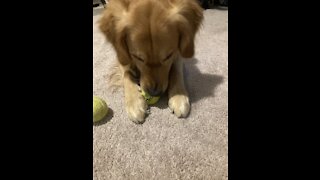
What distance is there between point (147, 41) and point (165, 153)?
0.63 metres

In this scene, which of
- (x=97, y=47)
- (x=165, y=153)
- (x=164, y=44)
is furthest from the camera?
(x=97, y=47)

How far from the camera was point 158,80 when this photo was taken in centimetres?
184

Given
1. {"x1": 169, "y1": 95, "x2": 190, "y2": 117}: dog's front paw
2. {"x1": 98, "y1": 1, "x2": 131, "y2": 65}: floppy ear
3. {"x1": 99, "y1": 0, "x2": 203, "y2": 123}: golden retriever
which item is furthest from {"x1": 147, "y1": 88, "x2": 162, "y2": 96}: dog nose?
{"x1": 98, "y1": 1, "x2": 131, "y2": 65}: floppy ear

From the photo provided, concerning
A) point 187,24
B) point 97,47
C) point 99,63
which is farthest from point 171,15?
point 97,47

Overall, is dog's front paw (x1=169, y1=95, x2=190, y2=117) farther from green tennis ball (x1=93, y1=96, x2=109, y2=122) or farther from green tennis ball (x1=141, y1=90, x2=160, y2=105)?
green tennis ball (x1=93, y1=96, x2=109, y2=122)

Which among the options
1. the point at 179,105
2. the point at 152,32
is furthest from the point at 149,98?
the point at 152,32

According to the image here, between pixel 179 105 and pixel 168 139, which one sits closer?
pixel 168 139

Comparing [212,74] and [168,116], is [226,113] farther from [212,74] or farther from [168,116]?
[212,74]

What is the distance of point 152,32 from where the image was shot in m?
1.71

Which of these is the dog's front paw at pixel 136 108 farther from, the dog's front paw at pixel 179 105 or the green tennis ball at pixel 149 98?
the dog's front paw at pixel 179 105

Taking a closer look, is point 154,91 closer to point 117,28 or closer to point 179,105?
point 179,105

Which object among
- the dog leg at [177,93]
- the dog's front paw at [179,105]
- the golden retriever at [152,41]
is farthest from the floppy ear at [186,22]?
the dog's front paw at [179,105]

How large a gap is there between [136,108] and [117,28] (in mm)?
506

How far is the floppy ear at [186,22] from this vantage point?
185 cm
